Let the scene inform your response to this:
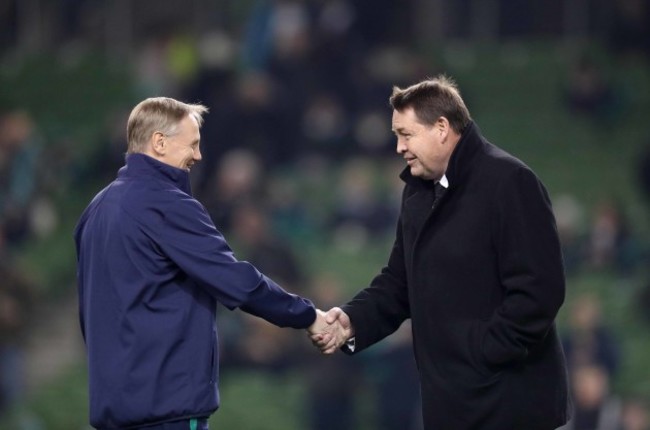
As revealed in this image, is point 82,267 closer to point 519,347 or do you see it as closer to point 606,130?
point 519,347

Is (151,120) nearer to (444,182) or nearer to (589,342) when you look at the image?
(444,182)

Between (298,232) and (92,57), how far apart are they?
2.64 meters

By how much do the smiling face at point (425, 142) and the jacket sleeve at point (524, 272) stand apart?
0.28 meters

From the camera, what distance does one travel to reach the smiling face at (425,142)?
4.14 metres

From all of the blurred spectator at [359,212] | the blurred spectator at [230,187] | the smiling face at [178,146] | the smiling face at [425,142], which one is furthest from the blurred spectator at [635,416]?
the smiling face at [178,146]

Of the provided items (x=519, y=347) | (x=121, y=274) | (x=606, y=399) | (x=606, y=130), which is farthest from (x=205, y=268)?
(x=606, y=130)

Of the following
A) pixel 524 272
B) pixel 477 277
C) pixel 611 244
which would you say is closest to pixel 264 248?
pixel 611 244

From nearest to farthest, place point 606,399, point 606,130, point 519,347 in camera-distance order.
Answer: point 519,347 → point 606,399 → point 606,130

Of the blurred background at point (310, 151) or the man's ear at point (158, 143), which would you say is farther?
the blurred background at point (310, 151)

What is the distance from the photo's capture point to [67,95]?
11.1 meters

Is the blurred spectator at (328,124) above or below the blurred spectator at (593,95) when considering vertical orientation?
below

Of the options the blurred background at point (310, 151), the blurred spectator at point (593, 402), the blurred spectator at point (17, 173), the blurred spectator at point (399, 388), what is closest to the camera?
the blurred spectator at point (593, 402)

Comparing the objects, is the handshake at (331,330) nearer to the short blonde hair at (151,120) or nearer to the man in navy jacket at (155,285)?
the man in navy jacket at (155,285)

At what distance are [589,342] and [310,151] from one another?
114 inches
